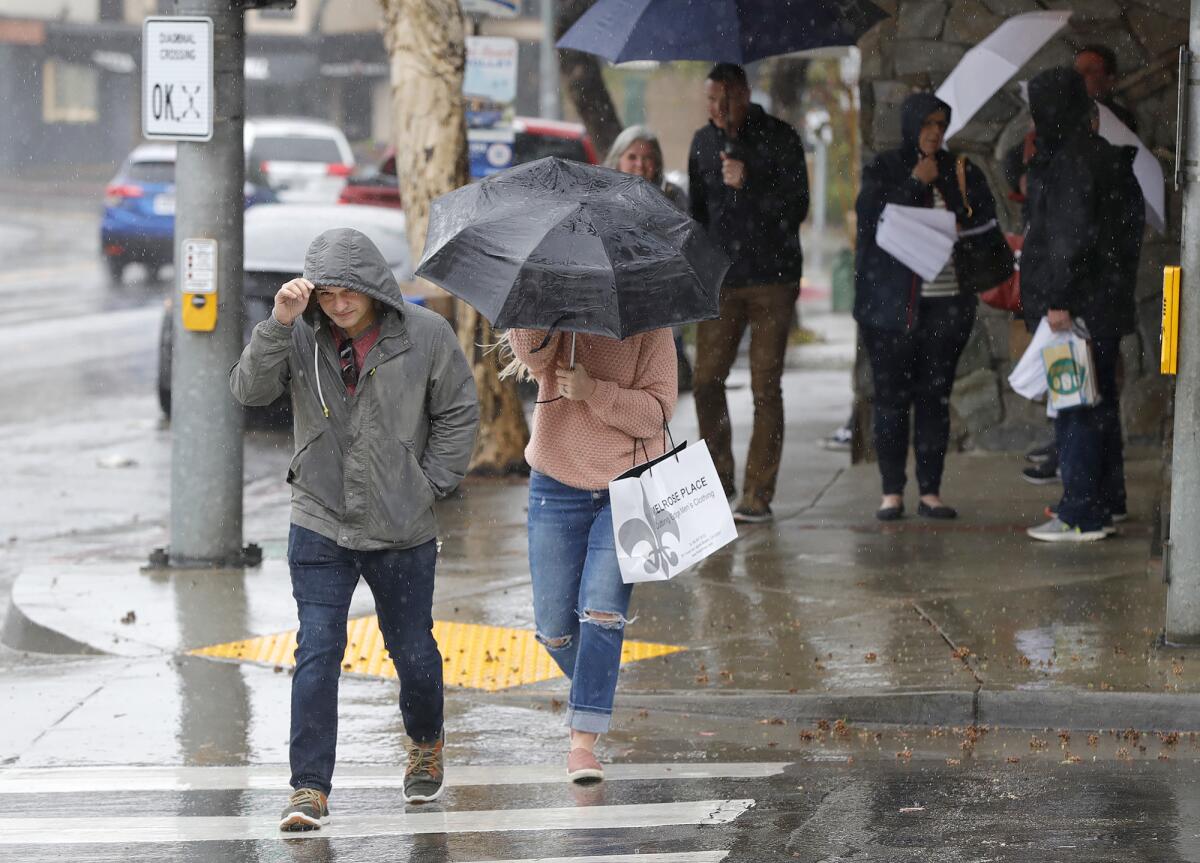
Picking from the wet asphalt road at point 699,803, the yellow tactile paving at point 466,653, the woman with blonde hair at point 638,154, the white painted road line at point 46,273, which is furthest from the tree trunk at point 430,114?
the white painted road line at point 46,273

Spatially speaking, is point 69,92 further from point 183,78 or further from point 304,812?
point 304,812

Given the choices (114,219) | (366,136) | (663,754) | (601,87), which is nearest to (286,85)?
(366,136)

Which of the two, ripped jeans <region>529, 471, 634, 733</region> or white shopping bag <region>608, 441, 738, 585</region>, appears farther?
ripped jeans <region>529, 471, 634, 733</region>

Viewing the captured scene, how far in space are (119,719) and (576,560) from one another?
6.44 feet

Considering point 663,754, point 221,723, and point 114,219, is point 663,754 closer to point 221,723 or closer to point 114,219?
point 221,723

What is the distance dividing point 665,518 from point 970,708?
1.61 m

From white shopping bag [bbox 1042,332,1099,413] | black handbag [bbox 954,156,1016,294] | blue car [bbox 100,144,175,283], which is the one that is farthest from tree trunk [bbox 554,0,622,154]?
blue car [bbox 100,144,175,283]

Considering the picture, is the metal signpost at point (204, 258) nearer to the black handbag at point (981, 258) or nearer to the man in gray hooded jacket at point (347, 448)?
the black handbag at point (981, 258)

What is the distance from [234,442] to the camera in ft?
30.5

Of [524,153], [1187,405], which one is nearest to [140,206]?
[524,153]

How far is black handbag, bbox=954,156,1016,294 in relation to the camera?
9625 millimetres

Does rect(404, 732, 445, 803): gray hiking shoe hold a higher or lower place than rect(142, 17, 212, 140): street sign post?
lower

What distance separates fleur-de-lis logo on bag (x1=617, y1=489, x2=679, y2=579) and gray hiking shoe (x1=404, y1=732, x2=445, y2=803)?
84cm

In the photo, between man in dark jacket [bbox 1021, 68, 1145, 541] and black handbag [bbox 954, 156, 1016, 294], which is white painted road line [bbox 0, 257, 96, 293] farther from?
man in dark jacket [bbox 1021, 68, 1145, 541]
